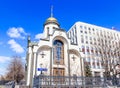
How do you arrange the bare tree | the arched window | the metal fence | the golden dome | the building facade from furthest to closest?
the bare tree
the golden dome
the arched window
the building facade
the metal fence

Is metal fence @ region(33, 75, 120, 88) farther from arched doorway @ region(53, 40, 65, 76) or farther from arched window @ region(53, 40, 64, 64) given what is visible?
arched window @ region(53, 40, 64, 64)

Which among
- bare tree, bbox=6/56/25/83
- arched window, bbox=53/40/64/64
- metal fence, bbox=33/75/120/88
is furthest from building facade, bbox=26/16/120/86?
bare tree, bbox=6/56/25/83

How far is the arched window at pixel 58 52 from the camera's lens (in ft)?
94.2

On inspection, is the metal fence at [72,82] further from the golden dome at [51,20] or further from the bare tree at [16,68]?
the bare tree at [16,68]

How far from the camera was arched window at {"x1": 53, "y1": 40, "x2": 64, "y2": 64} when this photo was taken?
1130 inches

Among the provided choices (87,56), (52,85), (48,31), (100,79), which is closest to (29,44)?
(48,31)

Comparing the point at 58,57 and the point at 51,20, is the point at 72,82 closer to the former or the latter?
the point at 58,57

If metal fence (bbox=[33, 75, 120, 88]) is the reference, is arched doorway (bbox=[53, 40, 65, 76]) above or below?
above

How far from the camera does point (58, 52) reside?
29.5 metres

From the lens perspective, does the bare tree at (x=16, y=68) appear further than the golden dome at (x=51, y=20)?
Yes

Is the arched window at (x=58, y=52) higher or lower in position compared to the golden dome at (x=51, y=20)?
lower

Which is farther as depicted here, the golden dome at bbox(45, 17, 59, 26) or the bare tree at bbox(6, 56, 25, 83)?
the bare tree at bbox(6, 56, 25, 83)

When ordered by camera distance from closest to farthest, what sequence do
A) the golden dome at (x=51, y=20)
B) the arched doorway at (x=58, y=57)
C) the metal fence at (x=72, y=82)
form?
the metal fence at (x=72, y=82)
the arched doorway at (x=58, y=57)
the golden dome at (x=51, y=20)

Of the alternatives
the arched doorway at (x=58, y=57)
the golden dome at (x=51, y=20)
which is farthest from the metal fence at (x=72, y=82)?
the golden dome at (x=51, y=20)
